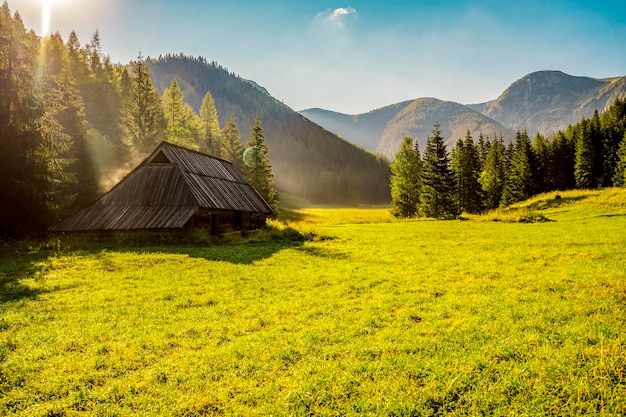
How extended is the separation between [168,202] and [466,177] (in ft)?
190

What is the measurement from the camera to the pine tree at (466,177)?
65.8 metres

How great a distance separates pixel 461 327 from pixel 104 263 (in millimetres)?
19115

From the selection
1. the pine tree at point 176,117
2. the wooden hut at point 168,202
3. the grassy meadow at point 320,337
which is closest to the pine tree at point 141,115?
the pine tree at point 176,117

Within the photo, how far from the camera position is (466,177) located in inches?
2606

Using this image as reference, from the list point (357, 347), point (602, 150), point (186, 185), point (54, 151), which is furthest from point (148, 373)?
point (602, 150)

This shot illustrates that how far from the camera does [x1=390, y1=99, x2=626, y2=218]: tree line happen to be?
56750mm

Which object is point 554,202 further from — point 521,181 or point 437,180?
point 521,181

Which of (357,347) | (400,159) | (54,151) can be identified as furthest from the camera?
(400,159)

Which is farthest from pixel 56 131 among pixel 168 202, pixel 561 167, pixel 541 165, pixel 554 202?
pixel 561 167

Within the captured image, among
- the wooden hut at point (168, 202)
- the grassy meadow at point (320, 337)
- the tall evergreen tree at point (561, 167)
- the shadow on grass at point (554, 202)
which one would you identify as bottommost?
the grassy meadow at point (320, 337)

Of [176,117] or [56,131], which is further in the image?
[176,117]

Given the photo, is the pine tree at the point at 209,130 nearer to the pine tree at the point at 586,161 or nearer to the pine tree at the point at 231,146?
the pine tree at the point at 231,146

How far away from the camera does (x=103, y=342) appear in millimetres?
8867

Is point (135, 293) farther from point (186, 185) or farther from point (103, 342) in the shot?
point (186, 185)
